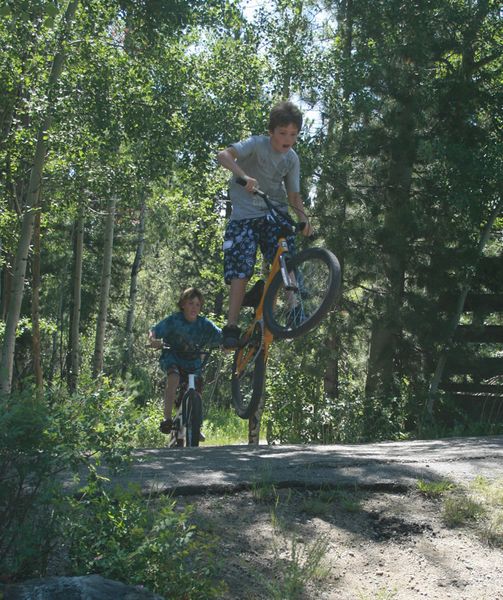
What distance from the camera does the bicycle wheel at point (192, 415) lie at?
767 cm

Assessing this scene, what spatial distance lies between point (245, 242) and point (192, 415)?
1870mm

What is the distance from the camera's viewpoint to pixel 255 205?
Result: 676cm

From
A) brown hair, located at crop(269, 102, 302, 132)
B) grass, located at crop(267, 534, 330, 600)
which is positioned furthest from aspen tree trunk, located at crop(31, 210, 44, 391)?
grass, located at crop(267, 534, 330, 600)

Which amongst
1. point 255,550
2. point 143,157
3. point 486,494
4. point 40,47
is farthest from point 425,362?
point 255,550

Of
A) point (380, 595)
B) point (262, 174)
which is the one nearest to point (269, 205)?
point (262, 174)

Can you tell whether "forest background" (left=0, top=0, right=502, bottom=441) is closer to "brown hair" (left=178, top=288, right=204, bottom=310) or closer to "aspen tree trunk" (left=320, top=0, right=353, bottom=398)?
"aspen tree trunk" (left=320, top=0, right=353, bottom=398)

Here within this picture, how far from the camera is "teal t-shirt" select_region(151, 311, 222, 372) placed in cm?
797

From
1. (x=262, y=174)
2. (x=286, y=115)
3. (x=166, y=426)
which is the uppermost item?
(x=286, y=115)

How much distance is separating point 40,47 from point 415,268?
7.12 m

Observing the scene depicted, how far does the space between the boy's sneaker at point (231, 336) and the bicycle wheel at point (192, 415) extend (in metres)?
0.94

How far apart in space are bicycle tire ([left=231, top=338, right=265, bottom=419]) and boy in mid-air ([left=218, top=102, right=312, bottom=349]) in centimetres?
19

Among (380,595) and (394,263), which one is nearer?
(380,595)

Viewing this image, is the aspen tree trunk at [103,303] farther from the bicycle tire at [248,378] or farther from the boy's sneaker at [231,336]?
the boy's sneaker at [231,336]

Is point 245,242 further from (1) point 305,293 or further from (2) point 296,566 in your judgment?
(2) point 296,566
